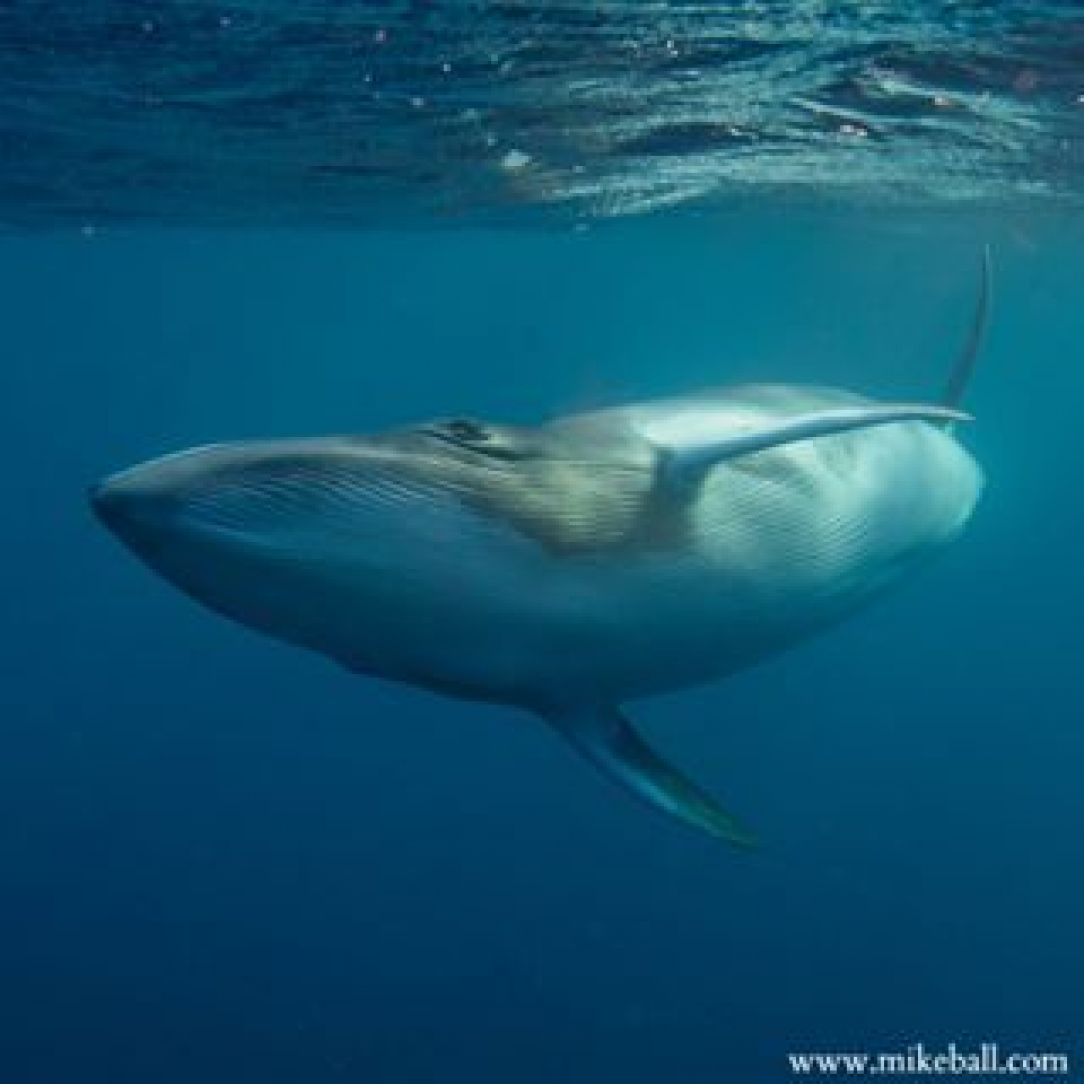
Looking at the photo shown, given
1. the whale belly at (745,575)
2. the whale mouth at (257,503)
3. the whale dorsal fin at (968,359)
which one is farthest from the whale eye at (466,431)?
the whale dorsal fin at (968,359)

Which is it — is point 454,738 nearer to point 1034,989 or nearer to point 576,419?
point 1034,989

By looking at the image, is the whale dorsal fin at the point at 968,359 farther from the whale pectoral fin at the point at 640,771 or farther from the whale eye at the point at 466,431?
the whale eye at the point at 466,431

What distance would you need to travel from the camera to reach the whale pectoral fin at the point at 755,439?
4.64m

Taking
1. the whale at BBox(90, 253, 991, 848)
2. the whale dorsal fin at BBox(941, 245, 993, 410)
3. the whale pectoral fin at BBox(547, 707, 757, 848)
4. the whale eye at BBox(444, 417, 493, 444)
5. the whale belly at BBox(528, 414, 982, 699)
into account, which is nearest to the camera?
the whale at BBox(90, 253, 991, 848)

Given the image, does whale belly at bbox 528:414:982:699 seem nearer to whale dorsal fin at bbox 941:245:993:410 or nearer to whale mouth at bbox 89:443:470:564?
whale mouth at bbox 89:443:470:564

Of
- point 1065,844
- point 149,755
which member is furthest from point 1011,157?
point 149,755

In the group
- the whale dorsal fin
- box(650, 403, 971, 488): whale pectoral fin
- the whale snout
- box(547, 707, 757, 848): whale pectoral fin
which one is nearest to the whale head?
the whale snout

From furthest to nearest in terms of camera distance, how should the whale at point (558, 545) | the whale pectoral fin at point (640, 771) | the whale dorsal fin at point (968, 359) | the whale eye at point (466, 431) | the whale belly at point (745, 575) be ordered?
the whale dorsal fin at point (968, 359) → the whale pectoral fin at point (640, 771) → the whale belly at point (745, 575) → the whale eye at point (466, 431) → the whale at point (558, 545)

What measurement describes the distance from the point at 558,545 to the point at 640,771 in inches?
54.1

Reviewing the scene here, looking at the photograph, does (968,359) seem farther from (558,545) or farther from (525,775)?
(525,775)

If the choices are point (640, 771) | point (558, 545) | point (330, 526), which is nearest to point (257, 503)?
point (330, 526)

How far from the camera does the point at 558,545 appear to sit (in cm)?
437

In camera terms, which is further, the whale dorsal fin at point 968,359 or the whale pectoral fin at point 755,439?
the whale dorsal fin at point 968,359

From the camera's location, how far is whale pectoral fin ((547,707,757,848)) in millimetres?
5246
